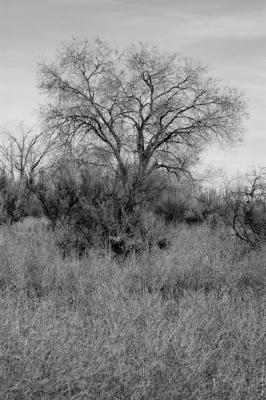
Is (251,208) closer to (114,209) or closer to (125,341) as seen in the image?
(114,209)

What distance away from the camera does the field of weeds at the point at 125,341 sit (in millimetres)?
3977

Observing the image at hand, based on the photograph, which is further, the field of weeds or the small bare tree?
the small bare tree

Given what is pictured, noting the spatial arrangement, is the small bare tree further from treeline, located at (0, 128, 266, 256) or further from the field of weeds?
the field of weeds

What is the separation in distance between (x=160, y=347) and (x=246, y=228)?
27.2 feet

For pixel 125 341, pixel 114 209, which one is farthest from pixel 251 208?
pixel 125 341

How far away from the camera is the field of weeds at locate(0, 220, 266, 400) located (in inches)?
157

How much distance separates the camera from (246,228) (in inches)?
496

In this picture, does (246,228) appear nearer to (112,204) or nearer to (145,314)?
(112,204)

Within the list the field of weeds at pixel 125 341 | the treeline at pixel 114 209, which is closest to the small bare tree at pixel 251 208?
the treeline at pixel 114 209

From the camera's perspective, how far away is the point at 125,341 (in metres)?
4.79

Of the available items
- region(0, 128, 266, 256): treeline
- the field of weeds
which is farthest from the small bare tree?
the field of weeds

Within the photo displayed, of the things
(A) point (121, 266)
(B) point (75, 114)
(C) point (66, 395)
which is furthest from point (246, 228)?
(B) point (75, 114)

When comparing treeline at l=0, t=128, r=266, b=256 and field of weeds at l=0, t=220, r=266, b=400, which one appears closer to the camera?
field of weeds at l=0, t=220, r=266, b=400

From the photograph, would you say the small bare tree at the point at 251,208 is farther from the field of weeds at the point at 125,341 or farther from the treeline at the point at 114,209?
the field of weeds at the point at 125,341
